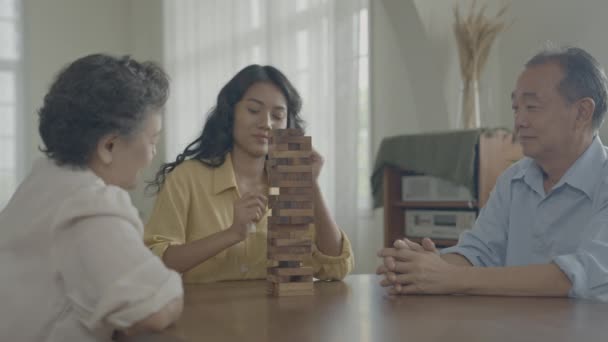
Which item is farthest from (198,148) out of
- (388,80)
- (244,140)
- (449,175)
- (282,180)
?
(388,80)

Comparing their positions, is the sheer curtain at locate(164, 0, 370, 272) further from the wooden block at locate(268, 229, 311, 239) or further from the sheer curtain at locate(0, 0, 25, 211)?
the wooden block at locate(268, 229, 311, 239)

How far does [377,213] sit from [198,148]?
2.94m

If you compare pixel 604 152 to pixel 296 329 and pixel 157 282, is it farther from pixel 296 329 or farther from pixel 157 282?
pixel 157 282

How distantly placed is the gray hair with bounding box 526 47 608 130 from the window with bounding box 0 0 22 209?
6494 mm

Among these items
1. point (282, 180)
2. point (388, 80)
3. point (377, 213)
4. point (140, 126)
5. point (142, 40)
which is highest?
point (142, 40)

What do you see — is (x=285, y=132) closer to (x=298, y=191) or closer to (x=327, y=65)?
(x=298, y=191)

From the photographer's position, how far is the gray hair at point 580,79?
6.49 ft

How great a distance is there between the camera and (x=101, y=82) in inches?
50.9

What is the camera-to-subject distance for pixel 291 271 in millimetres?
1643

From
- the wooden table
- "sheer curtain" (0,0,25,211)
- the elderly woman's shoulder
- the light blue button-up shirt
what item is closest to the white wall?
"sheer curtain" (0,0,25,211)

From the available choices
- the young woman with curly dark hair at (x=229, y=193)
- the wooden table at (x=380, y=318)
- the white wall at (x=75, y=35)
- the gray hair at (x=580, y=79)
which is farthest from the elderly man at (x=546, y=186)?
the white wall at (x=75, y=35)

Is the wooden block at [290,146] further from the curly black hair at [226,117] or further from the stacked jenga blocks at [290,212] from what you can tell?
the curly black hair at [226,117]

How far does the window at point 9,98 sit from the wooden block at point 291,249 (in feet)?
21.2

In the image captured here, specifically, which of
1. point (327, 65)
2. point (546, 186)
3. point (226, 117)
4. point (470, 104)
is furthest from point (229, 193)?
point (327, 65)
